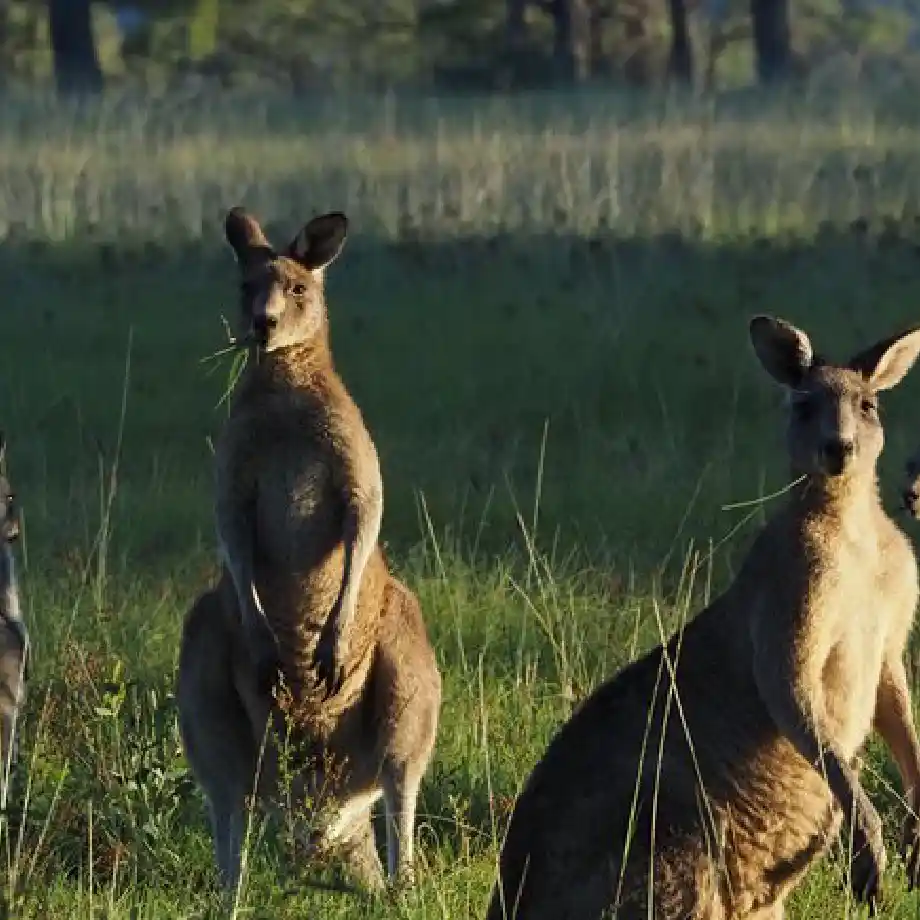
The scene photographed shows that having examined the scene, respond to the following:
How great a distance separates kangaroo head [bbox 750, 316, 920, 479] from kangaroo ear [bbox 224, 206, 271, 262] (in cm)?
154

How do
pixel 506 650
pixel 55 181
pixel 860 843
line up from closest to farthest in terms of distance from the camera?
pixel 860 843
pixel 506 650
pixel 55 181

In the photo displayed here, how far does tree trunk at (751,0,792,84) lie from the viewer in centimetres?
3650

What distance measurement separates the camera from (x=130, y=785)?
15.9 ft

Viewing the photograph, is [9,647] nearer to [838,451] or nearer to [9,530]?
[9,530]

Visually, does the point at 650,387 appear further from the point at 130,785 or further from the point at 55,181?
the point at 55,181

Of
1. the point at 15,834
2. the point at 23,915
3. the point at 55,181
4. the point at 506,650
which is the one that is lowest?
the point at 55,181

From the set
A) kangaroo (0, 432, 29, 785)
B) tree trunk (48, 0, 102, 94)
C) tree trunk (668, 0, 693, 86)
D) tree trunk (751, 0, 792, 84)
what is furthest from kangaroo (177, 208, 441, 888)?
tree trunk (668, 0, 693, 86)

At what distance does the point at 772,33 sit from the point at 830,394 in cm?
3361

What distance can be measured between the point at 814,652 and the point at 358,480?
4.39 feet

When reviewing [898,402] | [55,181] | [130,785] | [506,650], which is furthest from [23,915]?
[55,181]

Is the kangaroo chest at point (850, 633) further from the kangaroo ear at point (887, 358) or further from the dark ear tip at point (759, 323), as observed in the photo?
the dark ear tip at point (759, 323)

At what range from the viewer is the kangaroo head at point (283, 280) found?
5.38m

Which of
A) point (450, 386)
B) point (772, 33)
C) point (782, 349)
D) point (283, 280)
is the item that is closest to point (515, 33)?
point (772, 33)

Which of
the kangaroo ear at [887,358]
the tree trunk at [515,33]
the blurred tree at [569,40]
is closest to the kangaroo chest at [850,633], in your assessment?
the kangaroo ear at [887,358]
